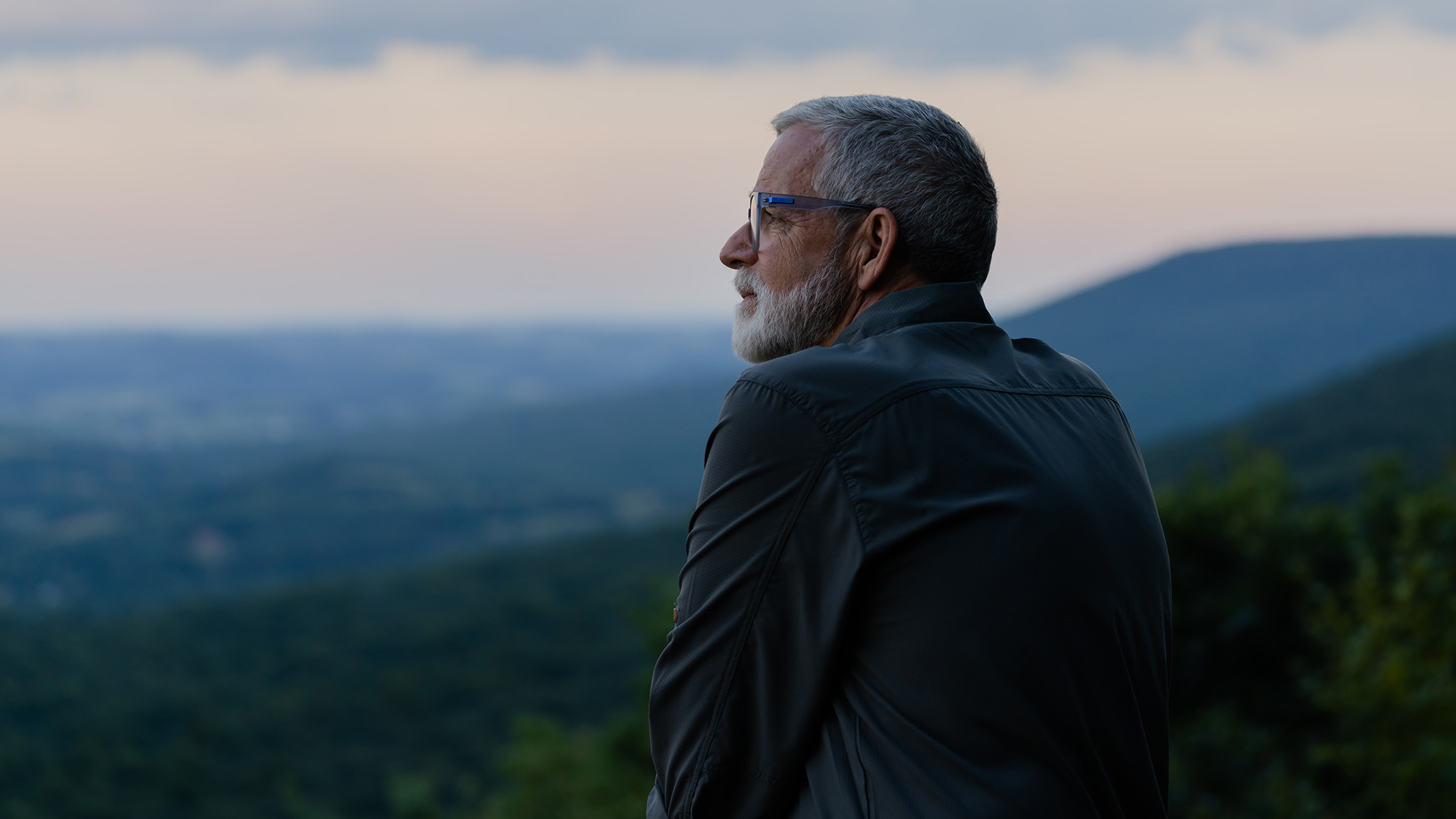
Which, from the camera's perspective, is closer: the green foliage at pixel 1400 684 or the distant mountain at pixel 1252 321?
the green foliage at pixel 1400 684

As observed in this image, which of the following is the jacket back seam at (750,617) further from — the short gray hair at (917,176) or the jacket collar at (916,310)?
the short gray hair at (917,176)

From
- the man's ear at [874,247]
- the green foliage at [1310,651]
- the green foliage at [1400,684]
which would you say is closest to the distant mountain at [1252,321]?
the green foliage at [1310,651]

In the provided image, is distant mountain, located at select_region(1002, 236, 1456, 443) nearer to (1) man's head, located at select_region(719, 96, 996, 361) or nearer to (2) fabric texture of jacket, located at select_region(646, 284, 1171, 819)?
(1) man's head, located at select_region(719, 96, 996, 361)

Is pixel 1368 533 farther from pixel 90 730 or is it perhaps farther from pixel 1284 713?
pixel 90 730

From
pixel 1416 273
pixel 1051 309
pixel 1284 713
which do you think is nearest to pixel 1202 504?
pixel 1284 713

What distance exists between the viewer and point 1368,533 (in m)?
15.4

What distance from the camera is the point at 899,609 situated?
4.33ft

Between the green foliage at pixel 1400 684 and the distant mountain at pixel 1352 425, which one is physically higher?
the green foliage at pixel 1400 684

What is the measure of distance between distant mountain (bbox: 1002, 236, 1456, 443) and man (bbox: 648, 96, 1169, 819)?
98.4 m

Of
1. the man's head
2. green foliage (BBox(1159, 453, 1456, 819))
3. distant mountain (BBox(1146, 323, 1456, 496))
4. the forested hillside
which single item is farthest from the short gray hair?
the forested hillside

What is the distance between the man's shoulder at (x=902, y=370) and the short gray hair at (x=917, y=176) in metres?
0.12

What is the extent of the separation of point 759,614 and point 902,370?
324 mm

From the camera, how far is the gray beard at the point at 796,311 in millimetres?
1655

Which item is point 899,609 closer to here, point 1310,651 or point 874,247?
point 874,247
